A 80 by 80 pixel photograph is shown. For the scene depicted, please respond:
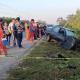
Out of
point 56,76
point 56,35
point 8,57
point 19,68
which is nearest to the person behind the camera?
point 56,76

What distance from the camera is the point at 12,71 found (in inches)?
535

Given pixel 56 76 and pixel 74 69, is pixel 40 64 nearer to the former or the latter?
pixel 74 69

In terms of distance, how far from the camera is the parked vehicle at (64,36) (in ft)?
82.6

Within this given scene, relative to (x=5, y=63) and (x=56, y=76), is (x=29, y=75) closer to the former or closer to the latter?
(x=56, y=76)

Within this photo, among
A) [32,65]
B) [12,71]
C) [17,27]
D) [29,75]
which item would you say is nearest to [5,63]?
[32,65]

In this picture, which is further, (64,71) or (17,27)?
(17,27)

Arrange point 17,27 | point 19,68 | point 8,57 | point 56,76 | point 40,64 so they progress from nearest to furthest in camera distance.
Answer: point 56,76
point 19,68
point 40,64
point 8,57
point 17,27

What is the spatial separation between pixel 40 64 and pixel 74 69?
1943 mm

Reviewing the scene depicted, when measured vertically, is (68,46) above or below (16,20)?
below

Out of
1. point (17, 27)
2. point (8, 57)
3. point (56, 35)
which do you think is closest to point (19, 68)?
point (8, 57)

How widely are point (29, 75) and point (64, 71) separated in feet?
3.98

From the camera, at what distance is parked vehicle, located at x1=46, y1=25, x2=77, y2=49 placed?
82.6 feet

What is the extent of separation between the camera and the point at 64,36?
2805 cm

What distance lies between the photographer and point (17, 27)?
24250mm
